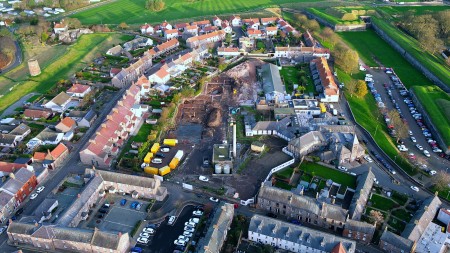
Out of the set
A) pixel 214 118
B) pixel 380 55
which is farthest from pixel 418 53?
pixel 214 118

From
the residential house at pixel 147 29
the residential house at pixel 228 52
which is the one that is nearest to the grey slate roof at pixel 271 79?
the residential house at pixel 228 52

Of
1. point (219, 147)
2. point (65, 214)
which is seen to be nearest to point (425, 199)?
point (219, 147)

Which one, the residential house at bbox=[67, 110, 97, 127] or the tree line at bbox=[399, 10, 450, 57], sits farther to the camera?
the tree line at bbox=[399, 10, 450, 57]

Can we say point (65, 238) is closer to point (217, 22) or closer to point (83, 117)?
point (83, 117)

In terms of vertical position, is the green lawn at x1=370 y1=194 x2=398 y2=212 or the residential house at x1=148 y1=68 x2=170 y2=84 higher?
the residential house at x1=148 y1=68 x2=170 y2=84

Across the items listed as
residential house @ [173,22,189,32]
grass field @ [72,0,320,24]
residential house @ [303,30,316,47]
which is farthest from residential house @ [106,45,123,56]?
residential house @ [303,30,316,47]

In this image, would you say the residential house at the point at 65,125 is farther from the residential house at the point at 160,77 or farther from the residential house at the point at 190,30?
the residential house at the point at 190,30

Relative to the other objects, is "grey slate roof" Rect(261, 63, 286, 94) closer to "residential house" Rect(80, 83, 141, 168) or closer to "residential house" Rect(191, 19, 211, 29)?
"residential house" Rect(80, 83, 141, 168)
